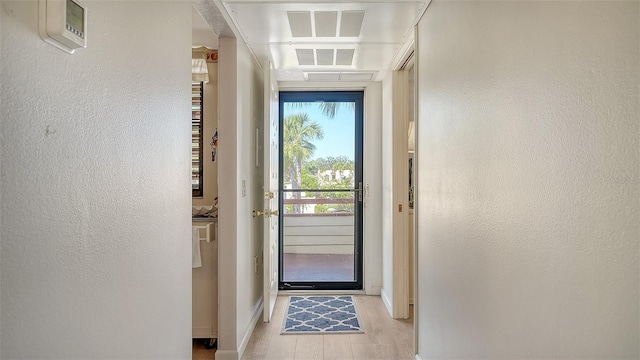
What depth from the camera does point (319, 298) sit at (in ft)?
12.5

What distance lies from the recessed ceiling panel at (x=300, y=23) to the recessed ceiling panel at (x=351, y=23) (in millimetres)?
200

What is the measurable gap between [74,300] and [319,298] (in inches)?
124

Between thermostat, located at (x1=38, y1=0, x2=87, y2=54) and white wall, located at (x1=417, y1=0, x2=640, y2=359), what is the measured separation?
1066mm

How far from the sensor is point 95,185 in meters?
0.92

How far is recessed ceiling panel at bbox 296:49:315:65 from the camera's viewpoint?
9.37ft

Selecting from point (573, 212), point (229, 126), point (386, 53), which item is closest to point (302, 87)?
point (386, 53)

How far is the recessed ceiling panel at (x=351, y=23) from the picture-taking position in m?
2.17

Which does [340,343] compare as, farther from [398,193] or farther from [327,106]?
[327,106]

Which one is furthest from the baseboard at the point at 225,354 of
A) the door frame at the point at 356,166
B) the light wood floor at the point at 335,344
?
the door frame at the point at 356,166

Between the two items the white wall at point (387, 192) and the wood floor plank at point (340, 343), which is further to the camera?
the white wall at point (387, 192)

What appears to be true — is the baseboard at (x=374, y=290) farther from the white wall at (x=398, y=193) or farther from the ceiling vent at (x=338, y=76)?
the ceiling vent at (x=338, y=76)

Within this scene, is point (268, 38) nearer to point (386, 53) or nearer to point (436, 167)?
point (386, 53)

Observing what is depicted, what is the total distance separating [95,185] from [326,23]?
1.77m

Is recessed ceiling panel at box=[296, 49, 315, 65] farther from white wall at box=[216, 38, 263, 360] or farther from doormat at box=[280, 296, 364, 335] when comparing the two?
doormat at box=[280, 296, 364, 335]
